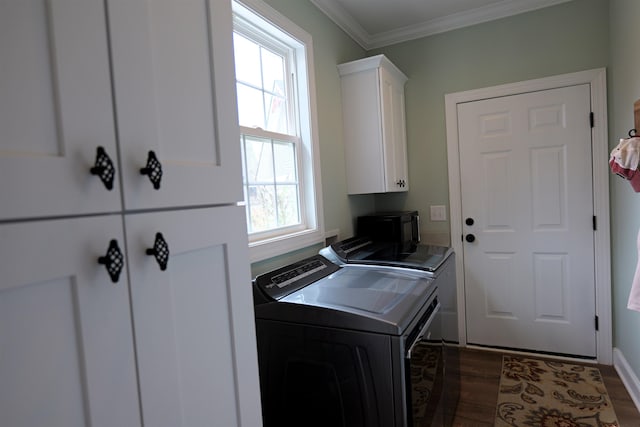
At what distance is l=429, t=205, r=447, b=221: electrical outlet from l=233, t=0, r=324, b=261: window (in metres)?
1.18

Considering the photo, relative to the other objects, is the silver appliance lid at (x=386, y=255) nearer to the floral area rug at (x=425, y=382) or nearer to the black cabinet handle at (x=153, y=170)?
the floral area rug at (x=425, y=382)

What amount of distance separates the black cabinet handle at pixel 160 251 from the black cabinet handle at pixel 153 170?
9 cm

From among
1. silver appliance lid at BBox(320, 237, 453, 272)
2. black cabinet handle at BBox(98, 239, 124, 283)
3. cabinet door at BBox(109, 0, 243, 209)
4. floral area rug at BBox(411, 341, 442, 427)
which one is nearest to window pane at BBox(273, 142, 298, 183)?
silver appliance lid at BBox(320, 237, 453, 272)

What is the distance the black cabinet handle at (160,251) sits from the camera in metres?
0.61

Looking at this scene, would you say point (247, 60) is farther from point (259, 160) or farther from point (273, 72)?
point (259, 160)

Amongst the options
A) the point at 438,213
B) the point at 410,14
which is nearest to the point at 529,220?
the point at 438,213

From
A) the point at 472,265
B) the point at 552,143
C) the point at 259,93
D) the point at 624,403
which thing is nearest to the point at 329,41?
the point at 259,93

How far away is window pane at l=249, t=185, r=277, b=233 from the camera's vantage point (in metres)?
1.90

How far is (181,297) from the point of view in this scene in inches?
26.7

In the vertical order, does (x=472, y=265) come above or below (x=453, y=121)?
below

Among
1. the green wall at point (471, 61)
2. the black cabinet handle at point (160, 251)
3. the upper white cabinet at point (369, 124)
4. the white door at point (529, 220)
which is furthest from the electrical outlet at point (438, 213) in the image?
the black cabinet handle at point (160, 251)

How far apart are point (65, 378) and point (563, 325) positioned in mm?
3195

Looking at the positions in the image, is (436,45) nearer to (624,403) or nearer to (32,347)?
(624,403)

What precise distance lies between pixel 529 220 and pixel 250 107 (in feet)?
7.30
